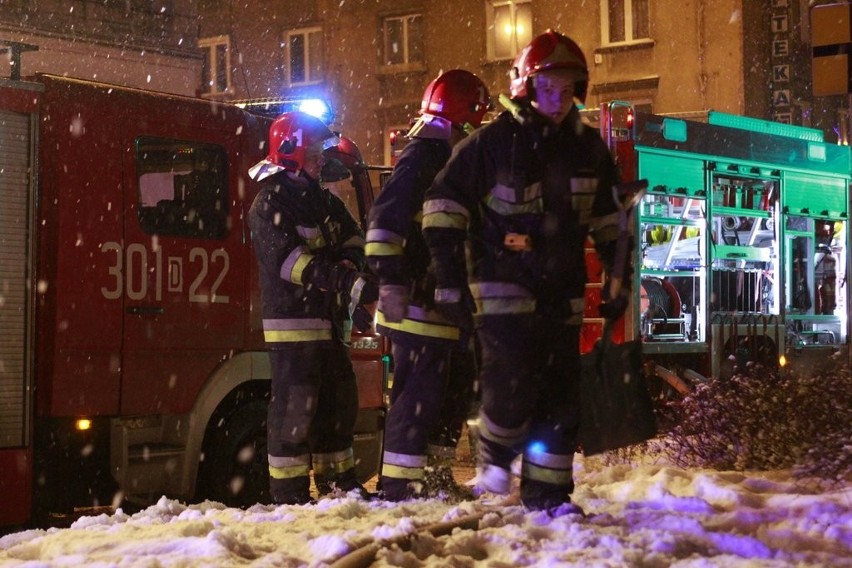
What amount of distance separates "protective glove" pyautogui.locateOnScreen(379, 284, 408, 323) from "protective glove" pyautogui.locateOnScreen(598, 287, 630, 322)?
0.83m

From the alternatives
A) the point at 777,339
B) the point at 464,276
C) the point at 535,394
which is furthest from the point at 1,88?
the point at 777,339

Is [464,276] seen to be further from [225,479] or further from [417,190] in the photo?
[225,479]

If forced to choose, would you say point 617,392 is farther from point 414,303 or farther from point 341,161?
point 341,161

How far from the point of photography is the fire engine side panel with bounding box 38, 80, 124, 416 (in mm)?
6301

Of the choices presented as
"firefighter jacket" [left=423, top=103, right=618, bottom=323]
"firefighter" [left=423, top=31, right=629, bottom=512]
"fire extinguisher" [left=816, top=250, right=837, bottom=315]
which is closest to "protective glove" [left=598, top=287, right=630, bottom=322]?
"firefighter" [left=423, top=31, right=629, bottom=512]

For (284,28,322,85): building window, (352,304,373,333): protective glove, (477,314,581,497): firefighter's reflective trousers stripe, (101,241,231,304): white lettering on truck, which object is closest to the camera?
(477,314,581,497): firefighter's reflective trousers stripe

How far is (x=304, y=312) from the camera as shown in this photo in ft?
19.9

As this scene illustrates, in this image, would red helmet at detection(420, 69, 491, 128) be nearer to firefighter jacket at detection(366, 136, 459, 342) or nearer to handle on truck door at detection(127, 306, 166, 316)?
firefighter jacket at detection(366, 136, 459, 342)

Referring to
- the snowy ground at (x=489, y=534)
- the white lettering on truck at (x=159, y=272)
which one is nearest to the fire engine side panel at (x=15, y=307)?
the white lettering on truck at (x=159, y=272)

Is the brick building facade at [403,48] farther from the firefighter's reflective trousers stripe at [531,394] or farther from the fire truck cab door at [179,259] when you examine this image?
the firefighter's reflective trousers stripe at [531,394]

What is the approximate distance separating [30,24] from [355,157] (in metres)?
16.6

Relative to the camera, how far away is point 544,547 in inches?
169

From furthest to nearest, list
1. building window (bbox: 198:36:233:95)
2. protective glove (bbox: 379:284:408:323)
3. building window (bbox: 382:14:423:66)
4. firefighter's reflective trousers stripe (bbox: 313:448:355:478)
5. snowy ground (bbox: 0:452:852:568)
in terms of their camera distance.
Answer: building window (bbox: 198:36:233:95)
building window (bbox: 382:14:423:66)
firefighter's reflective trousers stripe (bbox: 313:448:355:478)
protective glove (bbox: 379:284:408:323)
snowy ground (bbox: 0:452:852:568)

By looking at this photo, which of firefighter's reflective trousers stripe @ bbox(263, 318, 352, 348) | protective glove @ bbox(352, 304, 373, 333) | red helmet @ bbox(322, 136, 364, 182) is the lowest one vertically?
firefighter's reflective trousers stripe @ bbox(263, 318, 352, 348)
